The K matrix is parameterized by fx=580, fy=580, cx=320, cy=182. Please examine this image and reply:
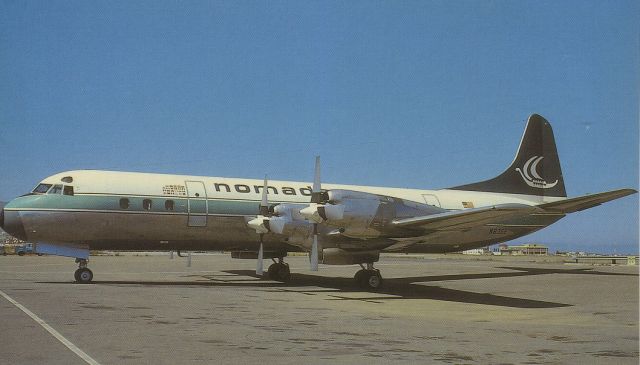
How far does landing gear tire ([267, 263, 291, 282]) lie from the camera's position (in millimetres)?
24656

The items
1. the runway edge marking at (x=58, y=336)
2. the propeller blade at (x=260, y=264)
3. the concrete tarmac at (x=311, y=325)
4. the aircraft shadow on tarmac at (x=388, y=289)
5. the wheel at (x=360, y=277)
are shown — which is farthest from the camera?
the wheel at (x=360, y=277)

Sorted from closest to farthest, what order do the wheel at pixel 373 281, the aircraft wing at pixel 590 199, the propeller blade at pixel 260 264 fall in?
the aircraft wing at pixel 590 199 → the wheel at pixel 373 281 → the propeller blade at pixel 260 264

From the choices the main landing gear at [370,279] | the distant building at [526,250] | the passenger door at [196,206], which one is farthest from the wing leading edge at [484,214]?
the distant building at [526,250]

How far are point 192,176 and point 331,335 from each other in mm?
14539

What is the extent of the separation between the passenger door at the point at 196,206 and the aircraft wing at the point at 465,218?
24.7 ft

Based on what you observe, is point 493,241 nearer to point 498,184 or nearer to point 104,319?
point 498,184

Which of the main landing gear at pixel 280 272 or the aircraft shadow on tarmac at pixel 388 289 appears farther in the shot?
the main landing gear at pixel 280 272

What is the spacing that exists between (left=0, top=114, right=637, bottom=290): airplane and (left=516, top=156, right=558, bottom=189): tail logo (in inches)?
158

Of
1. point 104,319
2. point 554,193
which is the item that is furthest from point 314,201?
point 554,193

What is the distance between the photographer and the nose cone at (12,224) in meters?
19.8

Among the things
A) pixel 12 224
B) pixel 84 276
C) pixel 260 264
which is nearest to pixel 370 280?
pixel 260 264

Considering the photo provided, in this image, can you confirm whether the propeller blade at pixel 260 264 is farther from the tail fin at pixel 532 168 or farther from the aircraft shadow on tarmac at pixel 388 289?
the tail fin at pixel 532 168

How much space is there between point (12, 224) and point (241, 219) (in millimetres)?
8038

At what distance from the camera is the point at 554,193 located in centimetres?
2848
